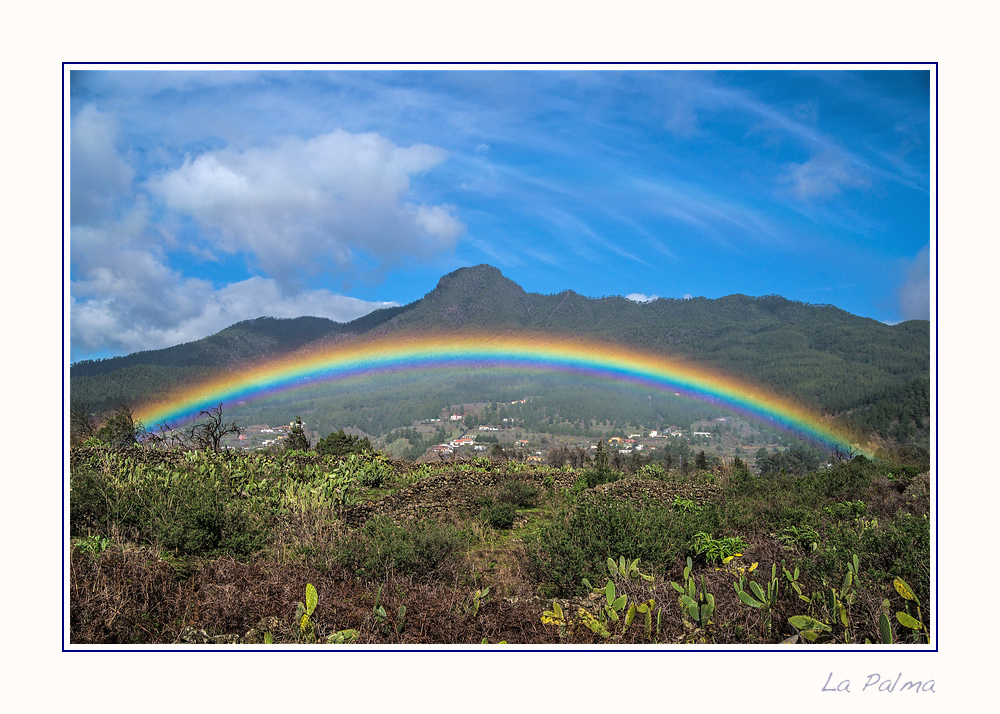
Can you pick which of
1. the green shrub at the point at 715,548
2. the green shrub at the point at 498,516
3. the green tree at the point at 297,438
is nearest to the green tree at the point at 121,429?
the green tree at the point at 297,438

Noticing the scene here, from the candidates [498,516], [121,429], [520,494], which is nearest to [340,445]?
[121,429]

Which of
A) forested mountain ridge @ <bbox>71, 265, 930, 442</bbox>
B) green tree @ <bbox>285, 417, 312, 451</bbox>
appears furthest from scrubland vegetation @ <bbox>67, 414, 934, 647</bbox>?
green tree @ <bbox>285, 417, 312, 451</bbox>

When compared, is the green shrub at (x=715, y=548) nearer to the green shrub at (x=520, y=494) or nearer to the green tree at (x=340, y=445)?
the green shrub at (x=520, y=494)

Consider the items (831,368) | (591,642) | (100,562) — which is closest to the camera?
(591,642)

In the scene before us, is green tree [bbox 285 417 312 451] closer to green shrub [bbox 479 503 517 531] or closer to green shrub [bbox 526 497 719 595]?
green shrub [bbox 479 503 517 531]
